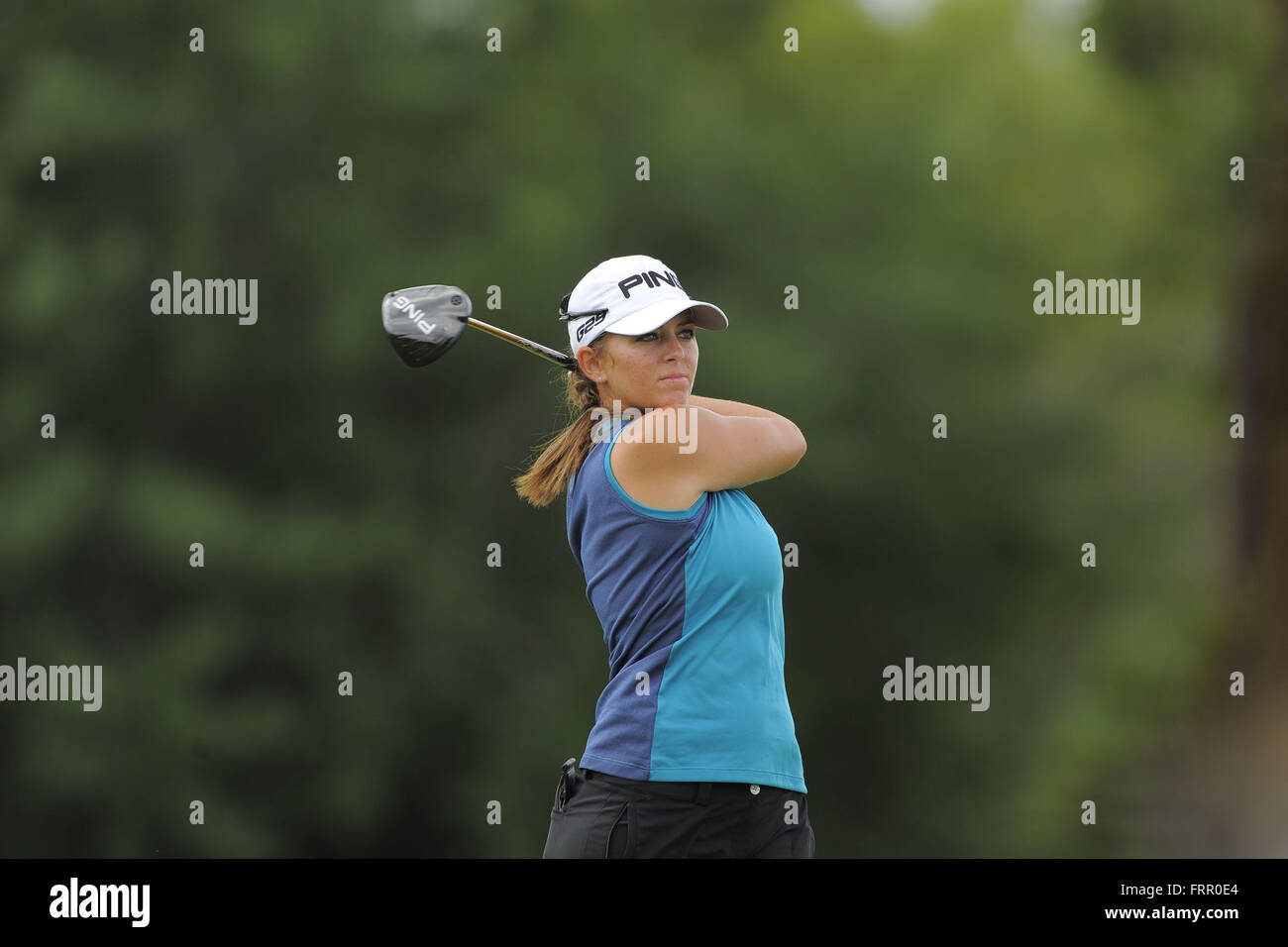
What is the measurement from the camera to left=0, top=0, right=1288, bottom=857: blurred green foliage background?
11.3 meters

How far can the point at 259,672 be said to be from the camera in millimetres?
11422

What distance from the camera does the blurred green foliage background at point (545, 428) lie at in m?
11.3

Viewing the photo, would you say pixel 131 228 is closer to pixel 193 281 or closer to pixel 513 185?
pixel 193 281

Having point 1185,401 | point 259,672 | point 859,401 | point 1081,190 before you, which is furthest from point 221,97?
point 1185,401

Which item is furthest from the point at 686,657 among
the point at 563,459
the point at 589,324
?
the point at 589,324

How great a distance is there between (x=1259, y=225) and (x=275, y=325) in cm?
715

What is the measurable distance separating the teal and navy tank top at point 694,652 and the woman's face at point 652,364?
21 cm

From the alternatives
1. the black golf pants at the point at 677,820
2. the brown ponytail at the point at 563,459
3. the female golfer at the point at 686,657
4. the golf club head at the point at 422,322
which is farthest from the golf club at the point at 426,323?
the black golf pants at the point at 677,820

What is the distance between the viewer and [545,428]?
11039 mm

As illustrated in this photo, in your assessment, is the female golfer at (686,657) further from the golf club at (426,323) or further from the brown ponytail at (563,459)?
the golf club at (426,323)

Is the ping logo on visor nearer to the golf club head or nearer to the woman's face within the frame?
the woman's face

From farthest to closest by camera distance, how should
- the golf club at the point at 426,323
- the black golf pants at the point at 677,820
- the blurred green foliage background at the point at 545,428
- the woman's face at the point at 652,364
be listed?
the blurred green foliage background at the point at 545,428 < the golf club at the point at 426,323 < the woman's face at the point at 652,364 < the black golf pants at the point at 677,820

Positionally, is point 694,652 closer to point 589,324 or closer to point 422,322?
point 589,324

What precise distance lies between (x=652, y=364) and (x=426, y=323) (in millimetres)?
625
